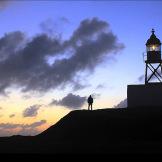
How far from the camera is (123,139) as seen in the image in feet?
124

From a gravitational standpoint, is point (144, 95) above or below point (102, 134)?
above

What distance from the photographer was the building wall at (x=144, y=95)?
46219 mm

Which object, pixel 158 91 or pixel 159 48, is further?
pixel 159 48

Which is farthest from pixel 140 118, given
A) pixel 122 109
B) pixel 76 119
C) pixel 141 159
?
pixel 141 159

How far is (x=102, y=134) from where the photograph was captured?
3959 cm

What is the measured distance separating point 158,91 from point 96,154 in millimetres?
19517

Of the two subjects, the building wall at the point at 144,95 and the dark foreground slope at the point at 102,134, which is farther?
the building wall at the point at 144,95

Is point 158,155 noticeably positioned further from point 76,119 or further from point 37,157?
point 76,119

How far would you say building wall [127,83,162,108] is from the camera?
152ft

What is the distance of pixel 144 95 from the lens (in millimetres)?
46562

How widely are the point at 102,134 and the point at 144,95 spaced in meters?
9.12

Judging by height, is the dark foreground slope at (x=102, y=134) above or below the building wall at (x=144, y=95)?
below

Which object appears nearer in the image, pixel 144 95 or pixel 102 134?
pixel 102 134

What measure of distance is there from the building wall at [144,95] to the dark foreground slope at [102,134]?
2.29m
